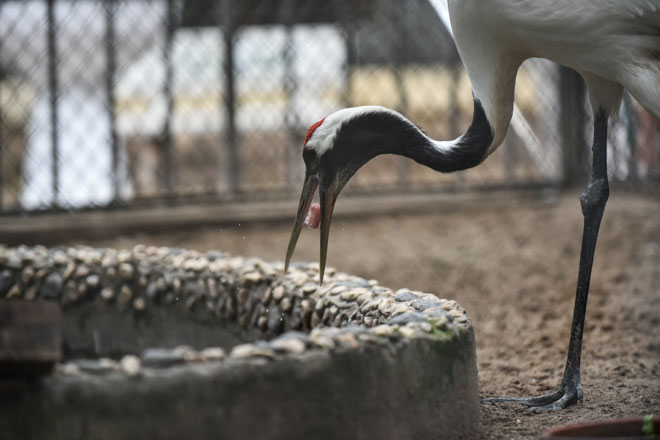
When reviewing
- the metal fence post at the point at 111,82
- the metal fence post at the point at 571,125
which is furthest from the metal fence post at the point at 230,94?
the metal fence post at the point at 571,125

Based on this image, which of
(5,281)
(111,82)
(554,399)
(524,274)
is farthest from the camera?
(111,82)

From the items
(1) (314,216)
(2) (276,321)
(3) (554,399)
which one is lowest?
(3) (554,399)

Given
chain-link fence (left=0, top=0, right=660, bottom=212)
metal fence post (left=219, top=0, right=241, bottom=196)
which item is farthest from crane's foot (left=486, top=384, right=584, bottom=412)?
metal fence post (left=219, top=0, right=241, bottom=196)

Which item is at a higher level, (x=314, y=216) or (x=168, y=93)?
(x=168, y=93)

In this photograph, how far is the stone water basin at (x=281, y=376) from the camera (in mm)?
1749

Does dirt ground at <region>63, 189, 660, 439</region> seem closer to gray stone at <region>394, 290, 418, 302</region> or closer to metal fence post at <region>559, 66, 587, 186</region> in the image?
metal fence post at <region>559, 66, 587, 186</region>

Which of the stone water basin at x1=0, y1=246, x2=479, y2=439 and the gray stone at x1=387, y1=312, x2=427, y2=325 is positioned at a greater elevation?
the gray stone at x1=387, y1=312, x2=427, y2=325

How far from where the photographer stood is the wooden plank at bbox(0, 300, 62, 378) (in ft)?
5.69

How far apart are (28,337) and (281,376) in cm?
56

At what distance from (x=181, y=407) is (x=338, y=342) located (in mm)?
418

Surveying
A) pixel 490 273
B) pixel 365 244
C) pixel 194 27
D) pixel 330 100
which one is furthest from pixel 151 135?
pixel 490 273

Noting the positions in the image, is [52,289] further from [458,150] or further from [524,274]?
[524,274]

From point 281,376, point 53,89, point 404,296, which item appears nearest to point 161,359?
point 281,376

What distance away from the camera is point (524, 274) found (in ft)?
16.1
